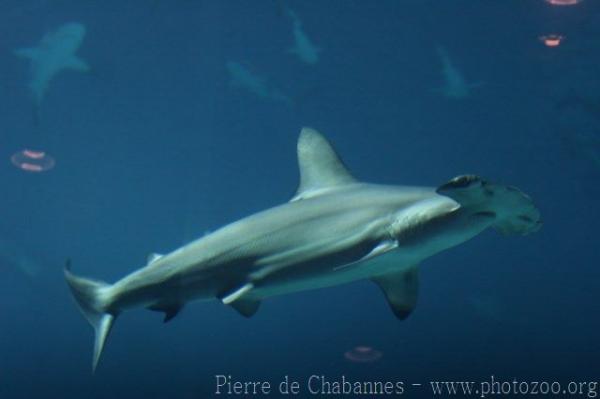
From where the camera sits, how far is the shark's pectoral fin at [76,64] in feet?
Result: 41.4

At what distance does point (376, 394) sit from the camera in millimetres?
12484

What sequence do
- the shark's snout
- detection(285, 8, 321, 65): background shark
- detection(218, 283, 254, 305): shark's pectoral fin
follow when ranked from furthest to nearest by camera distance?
1. detection(285, 8, 321, 65): background shark
2. detection(218, 283, 254, 305): shark's pectoral fin
3. the shark's snout

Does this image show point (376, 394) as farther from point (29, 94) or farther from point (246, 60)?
point (29, 94)

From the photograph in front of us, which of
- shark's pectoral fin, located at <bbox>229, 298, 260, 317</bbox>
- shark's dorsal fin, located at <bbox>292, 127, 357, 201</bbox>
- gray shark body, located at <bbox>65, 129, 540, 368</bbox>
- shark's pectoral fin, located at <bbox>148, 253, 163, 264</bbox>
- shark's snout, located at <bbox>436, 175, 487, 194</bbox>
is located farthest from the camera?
shark's dorsal fin, located at <bbox>292, 127, 357, 201</bbox>

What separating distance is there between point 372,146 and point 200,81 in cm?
485

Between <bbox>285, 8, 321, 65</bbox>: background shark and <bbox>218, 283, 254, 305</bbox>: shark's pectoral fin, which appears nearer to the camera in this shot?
<bbox>218, 283, 254, 305</bbox>: shark's pectoral fin

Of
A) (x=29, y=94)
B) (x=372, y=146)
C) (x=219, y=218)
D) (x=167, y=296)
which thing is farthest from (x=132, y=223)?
(x=167, y=296)

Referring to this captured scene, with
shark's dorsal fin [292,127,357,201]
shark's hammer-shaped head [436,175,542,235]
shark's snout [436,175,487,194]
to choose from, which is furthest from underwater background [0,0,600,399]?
shark's snout [436,175,487,194]

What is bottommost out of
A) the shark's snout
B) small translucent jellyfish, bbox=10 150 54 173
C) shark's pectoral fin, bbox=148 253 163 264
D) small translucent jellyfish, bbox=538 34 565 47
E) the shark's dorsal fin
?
the shark's snout

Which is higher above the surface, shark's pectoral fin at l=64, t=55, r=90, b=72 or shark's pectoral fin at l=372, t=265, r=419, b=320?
shark's pectoral fin at l=64, t=55, r=90, b=72

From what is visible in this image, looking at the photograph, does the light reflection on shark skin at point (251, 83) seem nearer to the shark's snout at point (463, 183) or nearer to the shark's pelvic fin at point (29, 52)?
the shark's pelvic fin at point (29, 52)

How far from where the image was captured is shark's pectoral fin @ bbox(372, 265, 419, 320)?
5.46m

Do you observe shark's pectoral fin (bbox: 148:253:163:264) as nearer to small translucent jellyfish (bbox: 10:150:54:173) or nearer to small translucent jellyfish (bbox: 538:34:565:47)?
small translucent jellyfish (bbox: 538:34:565:47)

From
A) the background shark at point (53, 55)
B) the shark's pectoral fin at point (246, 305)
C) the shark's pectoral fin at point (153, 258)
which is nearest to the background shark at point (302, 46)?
the background shark at point (53, 55)
